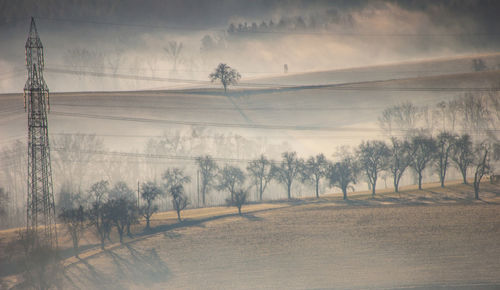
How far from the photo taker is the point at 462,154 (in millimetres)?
75938

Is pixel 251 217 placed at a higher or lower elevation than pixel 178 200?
lower

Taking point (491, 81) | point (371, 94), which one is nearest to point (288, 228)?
point (371, 94)

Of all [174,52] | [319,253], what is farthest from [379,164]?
[174,52]

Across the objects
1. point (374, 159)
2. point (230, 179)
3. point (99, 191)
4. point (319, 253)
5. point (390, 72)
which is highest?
point (390, 72)

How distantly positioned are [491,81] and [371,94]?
31.7 m

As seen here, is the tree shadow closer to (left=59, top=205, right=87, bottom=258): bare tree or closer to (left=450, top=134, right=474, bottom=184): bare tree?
(left=59, top=205, right=87, bottom=258): bare tree

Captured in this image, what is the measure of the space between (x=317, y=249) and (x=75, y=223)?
31.2 m

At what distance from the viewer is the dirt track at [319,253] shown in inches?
1874

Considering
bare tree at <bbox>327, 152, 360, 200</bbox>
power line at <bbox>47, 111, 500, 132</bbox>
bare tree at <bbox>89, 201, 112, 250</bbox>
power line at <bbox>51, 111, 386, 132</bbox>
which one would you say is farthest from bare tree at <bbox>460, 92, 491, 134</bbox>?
bare tree at <bbox>89, 201, 112, 250</bbox>

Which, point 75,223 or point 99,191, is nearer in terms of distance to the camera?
point 75,223

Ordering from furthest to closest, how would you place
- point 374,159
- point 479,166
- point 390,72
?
point 390,72, point 374,159, point 479,166

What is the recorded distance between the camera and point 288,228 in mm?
60094

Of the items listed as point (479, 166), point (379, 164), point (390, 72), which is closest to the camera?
point (479, 166)

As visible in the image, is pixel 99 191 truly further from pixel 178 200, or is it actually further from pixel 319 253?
pixel 319 253
